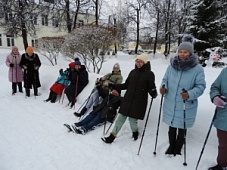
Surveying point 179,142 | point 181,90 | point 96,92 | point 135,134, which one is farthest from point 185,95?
point 96,92

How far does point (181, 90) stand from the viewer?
135 inches

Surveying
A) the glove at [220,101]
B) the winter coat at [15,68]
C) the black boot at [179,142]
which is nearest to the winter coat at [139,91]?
the black boot at [179,142]

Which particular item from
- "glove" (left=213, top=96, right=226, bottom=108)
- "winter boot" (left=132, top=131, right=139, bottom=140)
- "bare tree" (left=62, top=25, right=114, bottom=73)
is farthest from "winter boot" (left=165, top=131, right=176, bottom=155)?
"bare tree" (left=62, top=25, right=114, bottom=73)

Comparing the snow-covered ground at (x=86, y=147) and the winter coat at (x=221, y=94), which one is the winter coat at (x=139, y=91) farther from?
the winter coat at (x=221, y=94)

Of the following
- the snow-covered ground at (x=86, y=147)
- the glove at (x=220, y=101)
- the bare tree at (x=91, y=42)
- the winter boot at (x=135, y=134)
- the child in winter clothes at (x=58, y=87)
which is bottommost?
the snow-covered ground at (x=86, y=147)

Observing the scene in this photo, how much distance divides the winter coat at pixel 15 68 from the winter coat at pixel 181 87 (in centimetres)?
576

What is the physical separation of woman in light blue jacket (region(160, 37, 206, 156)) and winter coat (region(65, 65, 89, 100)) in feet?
11.1

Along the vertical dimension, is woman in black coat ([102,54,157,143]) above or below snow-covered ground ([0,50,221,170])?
above

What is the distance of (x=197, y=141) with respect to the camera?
4.01 metres

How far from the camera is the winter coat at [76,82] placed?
21.3ft

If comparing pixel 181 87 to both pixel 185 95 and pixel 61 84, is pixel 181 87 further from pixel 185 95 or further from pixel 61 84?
pixel 61 84

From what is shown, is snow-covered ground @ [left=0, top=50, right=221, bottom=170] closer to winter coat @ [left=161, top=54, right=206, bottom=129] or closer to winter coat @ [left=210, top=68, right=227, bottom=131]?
winter coat @ [left=161, top=54, right=206, bottom=129]

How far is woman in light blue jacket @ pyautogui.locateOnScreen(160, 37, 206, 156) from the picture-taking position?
3295 millimetres

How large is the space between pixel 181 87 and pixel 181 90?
0.15 feet
